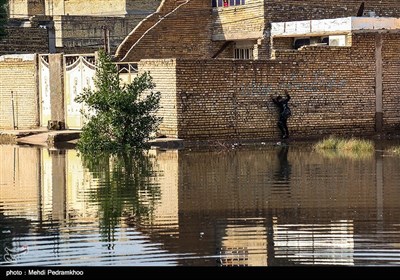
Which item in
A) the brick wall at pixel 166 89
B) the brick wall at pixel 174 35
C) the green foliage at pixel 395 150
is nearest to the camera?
the green foliage at pixel 395 150

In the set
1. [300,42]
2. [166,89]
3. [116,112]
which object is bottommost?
[116,112]

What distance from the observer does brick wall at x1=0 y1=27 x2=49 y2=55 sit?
1634 inches

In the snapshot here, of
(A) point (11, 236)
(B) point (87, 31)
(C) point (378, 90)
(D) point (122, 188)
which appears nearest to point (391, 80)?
(C) point (378, 90)

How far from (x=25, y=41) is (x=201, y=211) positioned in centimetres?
2721

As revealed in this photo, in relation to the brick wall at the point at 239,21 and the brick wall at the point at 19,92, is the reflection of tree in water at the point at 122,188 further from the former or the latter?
the brick wall at the point at 239,21

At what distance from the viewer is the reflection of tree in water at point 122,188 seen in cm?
1564

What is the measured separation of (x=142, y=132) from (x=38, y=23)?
19364mm

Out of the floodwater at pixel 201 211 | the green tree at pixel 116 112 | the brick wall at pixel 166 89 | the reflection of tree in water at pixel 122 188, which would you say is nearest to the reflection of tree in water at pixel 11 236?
the floodwater at pixel 201 211

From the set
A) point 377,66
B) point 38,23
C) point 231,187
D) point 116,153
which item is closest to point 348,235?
point 231,187

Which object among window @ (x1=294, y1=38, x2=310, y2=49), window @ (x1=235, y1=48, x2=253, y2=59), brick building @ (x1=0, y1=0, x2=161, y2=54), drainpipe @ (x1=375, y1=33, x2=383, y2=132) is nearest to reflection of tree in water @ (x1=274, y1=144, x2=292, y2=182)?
drainpipe @ (x1=375, y1=33, x2=383, y2=132)

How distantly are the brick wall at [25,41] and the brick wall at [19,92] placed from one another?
519 cm

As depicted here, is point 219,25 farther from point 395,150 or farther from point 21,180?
point 21,180

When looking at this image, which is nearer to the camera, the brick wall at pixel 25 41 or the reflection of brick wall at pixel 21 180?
the reflection of brick wall at pixel 21 180

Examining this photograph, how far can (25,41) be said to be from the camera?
4212cm
